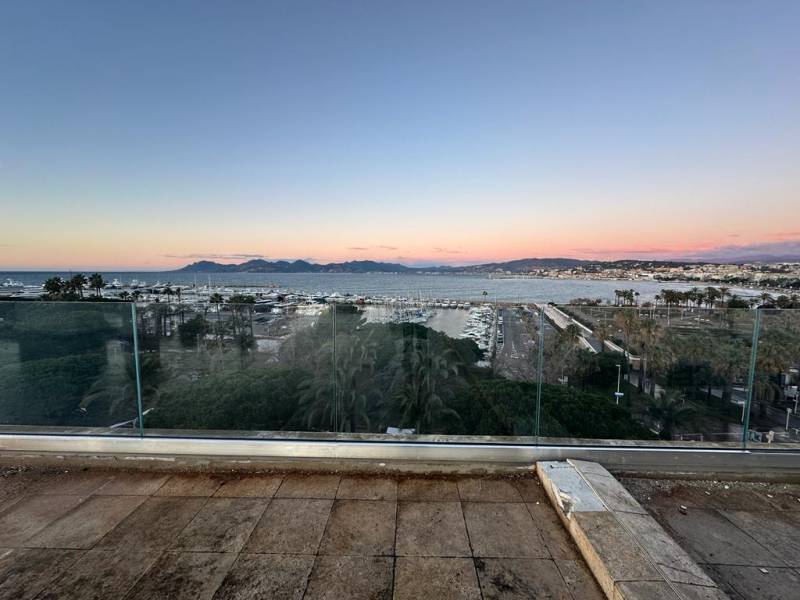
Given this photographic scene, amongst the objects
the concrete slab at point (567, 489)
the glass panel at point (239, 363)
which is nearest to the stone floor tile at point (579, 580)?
the concrete slab at point (567, 489)

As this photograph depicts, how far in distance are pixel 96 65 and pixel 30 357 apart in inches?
388

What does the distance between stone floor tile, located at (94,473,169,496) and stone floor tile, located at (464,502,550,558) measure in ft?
8.00

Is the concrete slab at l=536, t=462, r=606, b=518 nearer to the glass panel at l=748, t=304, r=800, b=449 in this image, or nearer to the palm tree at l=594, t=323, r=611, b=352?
the palm tree at l=594, t=323, r=611, b=352

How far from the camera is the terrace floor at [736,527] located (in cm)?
183

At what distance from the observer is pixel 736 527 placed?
7.49 ft

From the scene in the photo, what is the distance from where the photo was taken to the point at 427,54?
8.68 meters

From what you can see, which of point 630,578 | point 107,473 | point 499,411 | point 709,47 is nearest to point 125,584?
point 107,473

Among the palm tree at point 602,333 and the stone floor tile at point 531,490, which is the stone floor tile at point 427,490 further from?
the palm tree at point 602,333

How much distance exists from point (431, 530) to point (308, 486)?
107 cm

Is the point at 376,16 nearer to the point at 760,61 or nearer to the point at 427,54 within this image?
the point at 427,54

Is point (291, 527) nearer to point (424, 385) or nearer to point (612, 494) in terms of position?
point (612, 494)

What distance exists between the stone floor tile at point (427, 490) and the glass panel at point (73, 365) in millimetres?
2672

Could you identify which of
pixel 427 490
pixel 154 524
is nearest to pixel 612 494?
pixel 427 490

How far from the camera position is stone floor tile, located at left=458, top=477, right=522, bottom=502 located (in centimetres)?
251
